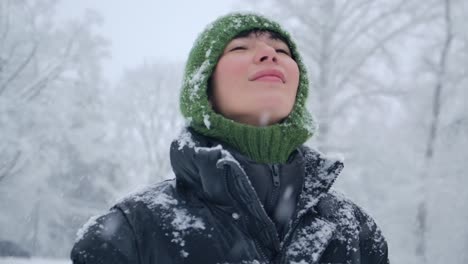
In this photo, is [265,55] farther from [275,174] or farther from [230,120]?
[275,174]

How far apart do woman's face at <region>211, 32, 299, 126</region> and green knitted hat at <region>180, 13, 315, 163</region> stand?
0.05m

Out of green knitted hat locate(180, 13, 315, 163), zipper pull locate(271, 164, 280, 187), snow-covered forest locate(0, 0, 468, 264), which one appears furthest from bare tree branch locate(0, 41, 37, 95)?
zipper pull locate(271, 164, 280, 187)

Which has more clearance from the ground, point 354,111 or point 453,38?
point 453,38

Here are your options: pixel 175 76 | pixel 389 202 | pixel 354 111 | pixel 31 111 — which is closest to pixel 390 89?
pixel 354 111

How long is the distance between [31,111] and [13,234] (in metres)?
3.30

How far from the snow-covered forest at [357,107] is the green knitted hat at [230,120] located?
21.3 feet

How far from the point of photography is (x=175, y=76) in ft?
59.6

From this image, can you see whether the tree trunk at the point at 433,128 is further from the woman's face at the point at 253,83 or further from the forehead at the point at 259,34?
the woman's face at the point at 253,83

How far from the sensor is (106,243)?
1.11 metres

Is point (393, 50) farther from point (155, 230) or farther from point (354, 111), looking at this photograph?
point (155, 230)

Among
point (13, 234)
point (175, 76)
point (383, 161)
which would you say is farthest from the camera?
point (175, 76)

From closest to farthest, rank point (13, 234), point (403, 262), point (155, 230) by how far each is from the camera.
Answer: point (155, 230) → point (403, 262) → point (13, 234)

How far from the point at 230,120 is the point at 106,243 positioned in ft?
1.73

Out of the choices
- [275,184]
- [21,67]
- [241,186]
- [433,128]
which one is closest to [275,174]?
[275,184]
